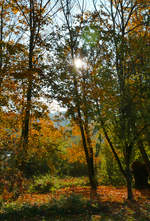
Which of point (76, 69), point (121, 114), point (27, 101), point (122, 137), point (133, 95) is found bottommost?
point (122, 137)

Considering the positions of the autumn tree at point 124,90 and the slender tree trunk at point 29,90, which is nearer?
the autumn tree at point 124,90

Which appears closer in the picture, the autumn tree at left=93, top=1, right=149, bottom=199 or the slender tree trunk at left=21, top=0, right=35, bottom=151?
the autumn tree at left=93, top=1, right=149, bottom=199

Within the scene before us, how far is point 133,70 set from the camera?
27.1ft

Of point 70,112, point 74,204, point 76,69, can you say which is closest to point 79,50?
point 76,69

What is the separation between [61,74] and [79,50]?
3.48 metres

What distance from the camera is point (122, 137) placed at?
28.3 ft

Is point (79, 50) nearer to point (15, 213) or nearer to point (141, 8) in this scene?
point (141, 8)

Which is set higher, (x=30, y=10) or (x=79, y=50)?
(x=30, y=10)

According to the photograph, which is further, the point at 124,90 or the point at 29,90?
the point at 29,90

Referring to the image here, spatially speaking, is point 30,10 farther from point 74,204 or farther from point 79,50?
point 74,204

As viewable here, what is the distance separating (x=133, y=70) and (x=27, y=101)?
500cm

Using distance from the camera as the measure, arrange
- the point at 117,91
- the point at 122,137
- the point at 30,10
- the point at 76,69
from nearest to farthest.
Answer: the point at 117,91, the point at 122,137, the point at 30,10, the point at 76,69

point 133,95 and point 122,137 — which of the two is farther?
point 122,137

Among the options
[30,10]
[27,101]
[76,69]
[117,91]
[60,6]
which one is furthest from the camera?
[60,6]
